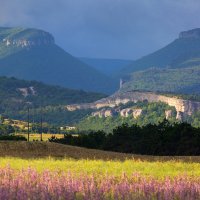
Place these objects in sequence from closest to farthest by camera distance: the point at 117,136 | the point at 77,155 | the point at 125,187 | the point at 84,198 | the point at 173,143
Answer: the point at 84,198
the point at 125,187
the point at 77,155
the point at 173,143
the point at 117,136

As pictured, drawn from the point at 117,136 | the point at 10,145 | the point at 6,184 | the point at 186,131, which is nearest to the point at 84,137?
Result: the point at 117,136

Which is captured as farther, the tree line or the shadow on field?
the tree line

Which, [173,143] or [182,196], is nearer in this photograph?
[182,196]

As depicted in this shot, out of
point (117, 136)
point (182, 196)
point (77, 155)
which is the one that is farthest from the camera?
point (117, 136)

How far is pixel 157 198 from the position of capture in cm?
1220

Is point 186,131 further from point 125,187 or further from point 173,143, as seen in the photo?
point 125,187

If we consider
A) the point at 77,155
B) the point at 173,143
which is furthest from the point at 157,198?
the point at 173,143

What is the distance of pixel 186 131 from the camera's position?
76750 millimetres

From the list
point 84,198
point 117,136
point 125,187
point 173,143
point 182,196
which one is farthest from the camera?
point 117,136

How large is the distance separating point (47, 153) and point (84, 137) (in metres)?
53.5

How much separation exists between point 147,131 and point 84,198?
80.5m

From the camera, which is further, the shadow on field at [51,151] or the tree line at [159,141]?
the tree line at [159,141]

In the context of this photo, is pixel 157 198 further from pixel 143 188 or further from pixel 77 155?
pixel 77 155

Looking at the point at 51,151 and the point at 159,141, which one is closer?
the point at 51,151
